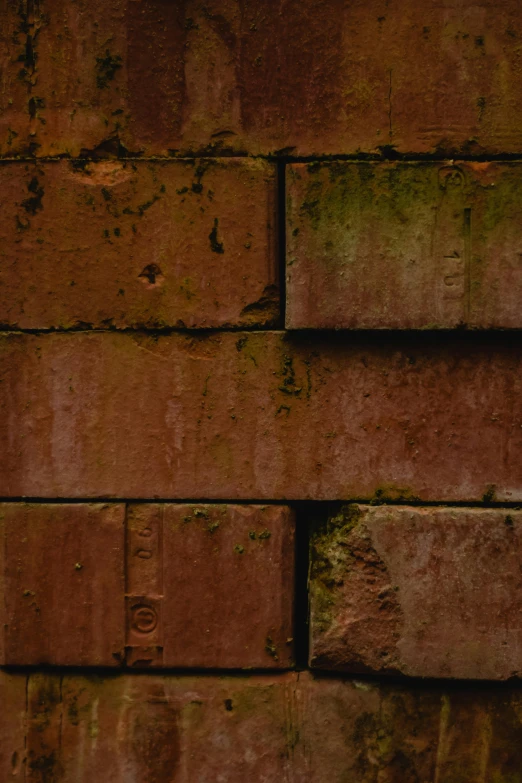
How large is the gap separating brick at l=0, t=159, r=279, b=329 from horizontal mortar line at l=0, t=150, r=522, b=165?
20 mm

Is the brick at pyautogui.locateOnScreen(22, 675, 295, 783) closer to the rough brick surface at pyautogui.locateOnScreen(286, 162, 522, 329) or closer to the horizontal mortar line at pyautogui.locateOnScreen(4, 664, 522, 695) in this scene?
the horizontal mortar line at pyautogui.locateOnScreen(4, 664, 522, 695)

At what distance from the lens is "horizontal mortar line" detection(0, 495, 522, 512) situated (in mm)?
2082

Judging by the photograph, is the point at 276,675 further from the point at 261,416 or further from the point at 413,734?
the point at 261,416

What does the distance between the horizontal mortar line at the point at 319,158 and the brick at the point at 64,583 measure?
1.17 meters

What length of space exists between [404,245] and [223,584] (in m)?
1.27

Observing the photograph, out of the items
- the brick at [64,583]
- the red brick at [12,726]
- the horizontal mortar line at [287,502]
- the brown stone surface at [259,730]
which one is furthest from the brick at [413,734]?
the red brick at [12,726]

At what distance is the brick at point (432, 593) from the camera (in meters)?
2.04

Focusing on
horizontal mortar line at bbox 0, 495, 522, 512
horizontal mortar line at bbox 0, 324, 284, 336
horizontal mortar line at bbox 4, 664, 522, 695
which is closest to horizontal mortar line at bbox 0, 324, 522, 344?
horizontal mortar line at bbox 0, 324, 284, 336

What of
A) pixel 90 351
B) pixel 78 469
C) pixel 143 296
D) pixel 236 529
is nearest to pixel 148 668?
pixel 236 529

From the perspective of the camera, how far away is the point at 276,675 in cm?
214

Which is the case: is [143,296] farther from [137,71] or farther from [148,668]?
[148,668]

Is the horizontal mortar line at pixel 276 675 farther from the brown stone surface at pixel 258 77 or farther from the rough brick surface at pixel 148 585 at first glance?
the brown stone surface at pixel 258 77

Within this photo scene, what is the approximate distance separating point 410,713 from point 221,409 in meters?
1.20

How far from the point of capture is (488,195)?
2031 mm
